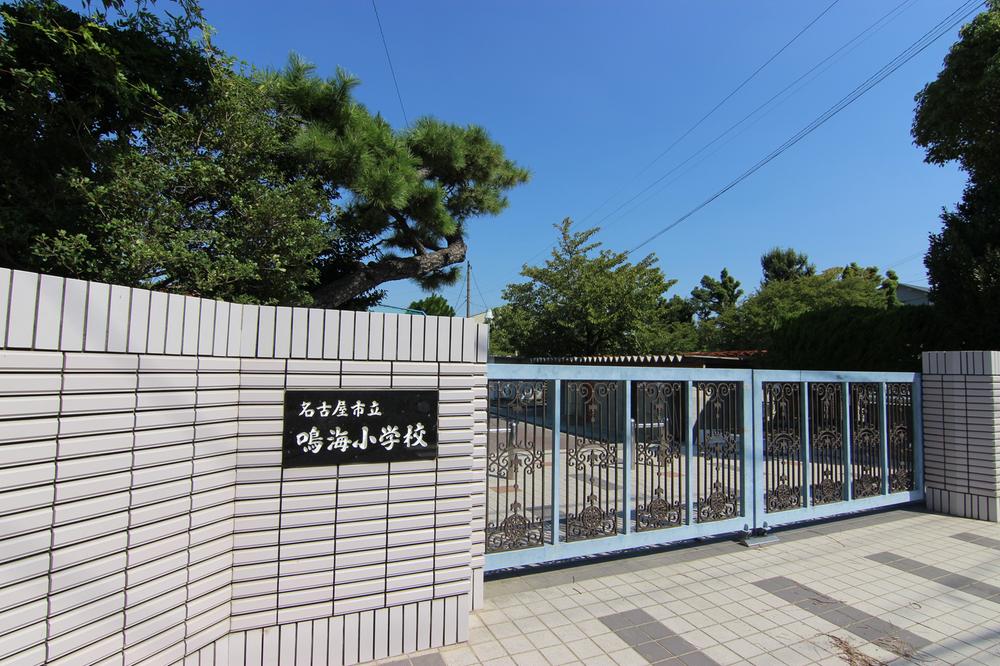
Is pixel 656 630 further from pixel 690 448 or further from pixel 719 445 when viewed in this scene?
pixel 719 445

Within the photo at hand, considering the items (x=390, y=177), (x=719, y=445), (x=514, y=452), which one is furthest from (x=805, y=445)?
(x=390, y=177)

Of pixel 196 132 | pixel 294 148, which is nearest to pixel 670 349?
pixel 294 148

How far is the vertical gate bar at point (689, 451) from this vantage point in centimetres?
445

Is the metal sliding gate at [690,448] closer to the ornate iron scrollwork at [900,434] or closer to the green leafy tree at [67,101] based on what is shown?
the ornate iron scrollwork at [900,434]

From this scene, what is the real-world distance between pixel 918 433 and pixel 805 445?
2.01 metres

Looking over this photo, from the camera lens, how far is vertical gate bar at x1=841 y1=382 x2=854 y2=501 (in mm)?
5586

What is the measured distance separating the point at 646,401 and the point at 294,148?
623 cm

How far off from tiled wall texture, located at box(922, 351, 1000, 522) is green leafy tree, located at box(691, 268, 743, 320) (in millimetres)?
31757

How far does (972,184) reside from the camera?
34.2ft

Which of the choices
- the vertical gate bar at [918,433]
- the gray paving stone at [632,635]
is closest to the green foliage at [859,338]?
the vertical gate bar at [918,433]

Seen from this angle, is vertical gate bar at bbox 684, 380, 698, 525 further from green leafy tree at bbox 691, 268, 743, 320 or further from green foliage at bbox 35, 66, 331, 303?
green leafy tree at bbox 691, 268, 743, 320

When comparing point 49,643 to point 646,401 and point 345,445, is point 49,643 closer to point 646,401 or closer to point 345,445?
point 345,445

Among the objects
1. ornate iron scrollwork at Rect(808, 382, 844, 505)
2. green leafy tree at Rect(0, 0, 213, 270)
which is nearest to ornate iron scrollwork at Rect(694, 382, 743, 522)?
ornate iron scrollwork at Rect(808, 382, 844, 505)

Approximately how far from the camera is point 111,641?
2059 millimetres
